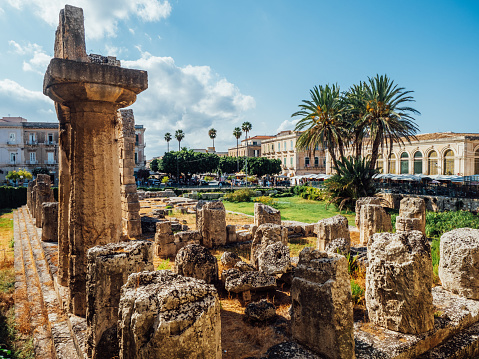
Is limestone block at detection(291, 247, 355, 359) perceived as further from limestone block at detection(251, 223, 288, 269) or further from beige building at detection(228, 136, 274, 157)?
beige building at detection(228, 136, 274, 157)

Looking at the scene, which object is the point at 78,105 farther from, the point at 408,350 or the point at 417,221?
the point at 417,221

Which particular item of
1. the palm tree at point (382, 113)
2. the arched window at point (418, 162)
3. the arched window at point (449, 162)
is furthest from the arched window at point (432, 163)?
the palm tree at point (382, 113)

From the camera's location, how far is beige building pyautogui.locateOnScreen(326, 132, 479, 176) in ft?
114

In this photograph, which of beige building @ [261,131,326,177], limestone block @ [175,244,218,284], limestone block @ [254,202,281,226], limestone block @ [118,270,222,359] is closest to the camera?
limestone block @ [118,270,222,359]

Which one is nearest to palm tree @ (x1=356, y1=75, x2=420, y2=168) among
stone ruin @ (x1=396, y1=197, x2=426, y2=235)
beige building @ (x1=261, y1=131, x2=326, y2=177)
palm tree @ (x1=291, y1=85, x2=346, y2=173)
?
palm tree @ (x1=291, y1=85, x2=346, y2=173)

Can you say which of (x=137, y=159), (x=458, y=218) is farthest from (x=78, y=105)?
(x=137, y=159)

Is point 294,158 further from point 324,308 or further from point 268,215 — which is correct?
point 324,308

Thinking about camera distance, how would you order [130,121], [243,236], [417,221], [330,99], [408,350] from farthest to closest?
[330,99]
[130,121]
[243,236]
[417,221]
[408,350]

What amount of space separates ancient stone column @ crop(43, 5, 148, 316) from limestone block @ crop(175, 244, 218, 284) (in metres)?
2.05

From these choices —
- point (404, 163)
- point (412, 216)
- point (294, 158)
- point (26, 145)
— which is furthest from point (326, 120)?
point (26, 145)

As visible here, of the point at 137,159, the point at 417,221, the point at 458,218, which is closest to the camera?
the point at 417,221

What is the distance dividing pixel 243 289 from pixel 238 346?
1508mm

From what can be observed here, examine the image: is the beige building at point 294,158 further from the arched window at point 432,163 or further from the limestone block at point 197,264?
the limestone block at point 197,264

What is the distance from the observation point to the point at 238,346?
12.9ft
